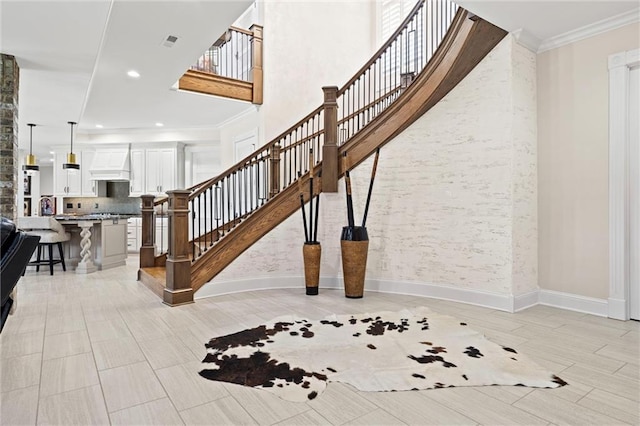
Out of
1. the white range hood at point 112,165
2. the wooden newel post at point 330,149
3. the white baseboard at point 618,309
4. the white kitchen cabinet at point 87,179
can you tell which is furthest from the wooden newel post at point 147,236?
the white baseboard at point 618,309

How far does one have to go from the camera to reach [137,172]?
8.62 m

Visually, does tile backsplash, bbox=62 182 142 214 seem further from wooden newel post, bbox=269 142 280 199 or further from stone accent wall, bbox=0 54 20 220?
wooden newel post, bbox=269 142 280 199

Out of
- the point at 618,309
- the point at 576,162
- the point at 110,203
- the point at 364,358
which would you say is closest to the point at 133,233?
the point at 110,203

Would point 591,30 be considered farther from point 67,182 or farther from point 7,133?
point 67,182

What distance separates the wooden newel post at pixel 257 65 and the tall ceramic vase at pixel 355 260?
3.39 metres

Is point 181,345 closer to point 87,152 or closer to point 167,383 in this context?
point 167,383

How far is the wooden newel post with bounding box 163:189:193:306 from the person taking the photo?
3.91 meters

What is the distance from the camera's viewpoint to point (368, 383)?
2.09 metres

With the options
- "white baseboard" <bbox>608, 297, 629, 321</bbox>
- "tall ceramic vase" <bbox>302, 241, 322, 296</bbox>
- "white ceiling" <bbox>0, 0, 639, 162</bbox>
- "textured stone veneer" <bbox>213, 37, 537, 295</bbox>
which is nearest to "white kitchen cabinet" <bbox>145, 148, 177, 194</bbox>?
"white ceiling" <bbox>0, 0, 639, 162</bbox>

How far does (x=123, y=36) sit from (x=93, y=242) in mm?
3737

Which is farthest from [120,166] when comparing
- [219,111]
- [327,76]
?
[327,76]

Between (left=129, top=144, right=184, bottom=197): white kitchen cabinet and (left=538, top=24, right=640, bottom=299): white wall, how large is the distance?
7.32 metres

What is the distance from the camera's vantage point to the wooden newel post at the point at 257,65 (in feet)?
20.6

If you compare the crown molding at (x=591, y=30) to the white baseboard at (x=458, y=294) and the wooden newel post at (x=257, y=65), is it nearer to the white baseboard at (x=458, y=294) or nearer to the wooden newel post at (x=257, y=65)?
the white baseboard at (x=458, y=294)
